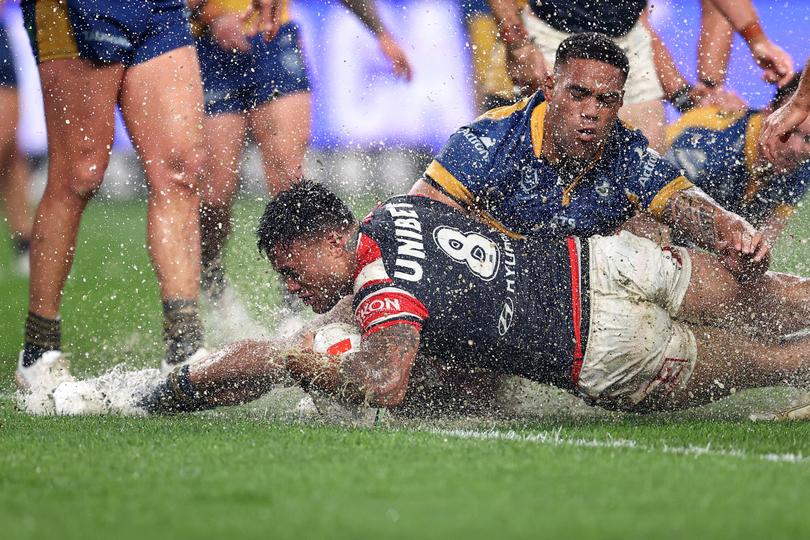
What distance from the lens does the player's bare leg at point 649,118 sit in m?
6.75

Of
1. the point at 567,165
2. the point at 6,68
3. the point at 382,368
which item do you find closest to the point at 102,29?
the point at 567,165

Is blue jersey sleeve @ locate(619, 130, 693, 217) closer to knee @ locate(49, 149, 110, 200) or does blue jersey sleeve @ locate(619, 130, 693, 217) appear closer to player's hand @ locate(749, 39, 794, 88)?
player's hand @ locate(749, 39, 794, 88)

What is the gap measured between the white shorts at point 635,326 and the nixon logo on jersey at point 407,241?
0.74 meters

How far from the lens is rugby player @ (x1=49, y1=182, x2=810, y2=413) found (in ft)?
14.4

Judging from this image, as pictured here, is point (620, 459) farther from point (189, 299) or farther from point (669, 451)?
point (189, 299)

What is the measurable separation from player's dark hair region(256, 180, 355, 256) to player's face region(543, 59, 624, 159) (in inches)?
41.4

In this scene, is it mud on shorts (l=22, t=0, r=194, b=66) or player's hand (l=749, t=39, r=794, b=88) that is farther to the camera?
player's hand (l=749, t=39, r=794, b=88)

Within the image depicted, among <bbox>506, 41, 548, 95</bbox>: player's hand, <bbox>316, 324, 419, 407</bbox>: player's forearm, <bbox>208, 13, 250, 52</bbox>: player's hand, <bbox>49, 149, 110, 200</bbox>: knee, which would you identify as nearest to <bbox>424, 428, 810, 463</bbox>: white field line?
<bbox>316, 324, 419, 407</bbox>: player's forearm

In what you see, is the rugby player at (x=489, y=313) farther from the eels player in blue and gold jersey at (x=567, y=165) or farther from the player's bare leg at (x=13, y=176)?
the player's bare leg at (x=13, y=176)

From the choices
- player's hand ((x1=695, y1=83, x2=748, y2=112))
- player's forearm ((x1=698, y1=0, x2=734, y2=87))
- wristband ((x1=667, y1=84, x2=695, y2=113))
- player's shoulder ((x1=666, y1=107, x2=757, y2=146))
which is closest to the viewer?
player's shoulder ((x1=666, y1=107, x2=757, y2=146))

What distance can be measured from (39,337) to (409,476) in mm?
2961

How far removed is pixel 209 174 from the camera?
23.0 feet

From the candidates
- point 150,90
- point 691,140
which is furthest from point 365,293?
point 691,140

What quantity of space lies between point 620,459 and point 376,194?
36.0 feet
